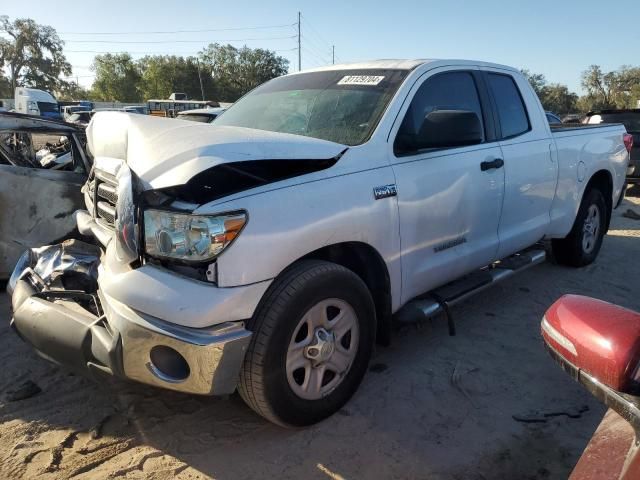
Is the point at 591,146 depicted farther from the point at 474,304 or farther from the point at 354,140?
the point at 354,140

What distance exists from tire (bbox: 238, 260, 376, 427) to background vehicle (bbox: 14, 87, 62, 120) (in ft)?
122

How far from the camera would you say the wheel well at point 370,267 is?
2.82 meters

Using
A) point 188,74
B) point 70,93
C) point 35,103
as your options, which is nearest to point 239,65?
point 188,74

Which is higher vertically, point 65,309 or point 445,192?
point 445,192

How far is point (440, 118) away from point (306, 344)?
1502 millimetres

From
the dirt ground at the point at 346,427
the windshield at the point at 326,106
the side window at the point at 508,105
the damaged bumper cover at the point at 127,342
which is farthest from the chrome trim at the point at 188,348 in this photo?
the side window at the point at 508,105

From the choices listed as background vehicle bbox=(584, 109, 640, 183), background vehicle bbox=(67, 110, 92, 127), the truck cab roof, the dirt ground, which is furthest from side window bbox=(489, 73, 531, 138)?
background vehicle bbox=(67, 110, 92, 127)

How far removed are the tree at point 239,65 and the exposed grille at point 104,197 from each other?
74.8m

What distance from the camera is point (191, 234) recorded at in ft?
7.34

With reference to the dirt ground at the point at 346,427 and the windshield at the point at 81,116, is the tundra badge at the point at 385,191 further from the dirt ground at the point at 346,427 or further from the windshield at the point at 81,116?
the windshield at the point at 81,116

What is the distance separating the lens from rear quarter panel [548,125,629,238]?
181 inches

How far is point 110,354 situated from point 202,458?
68 centimetres

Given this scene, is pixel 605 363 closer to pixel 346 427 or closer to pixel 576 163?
pixel 346 427

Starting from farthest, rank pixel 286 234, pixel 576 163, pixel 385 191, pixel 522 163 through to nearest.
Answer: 1. pixel 576 163
2. pixel 522 163
3. pixel 385 191
4. pixel 286 234
